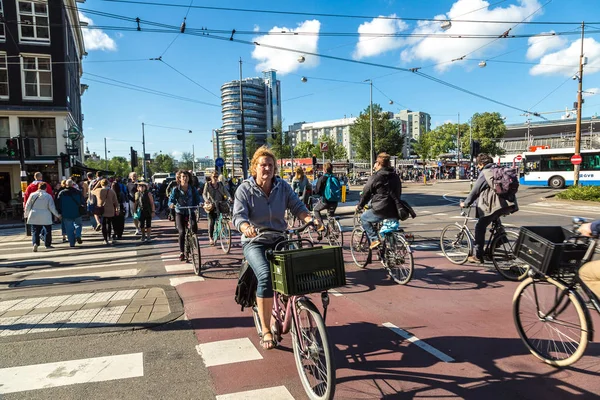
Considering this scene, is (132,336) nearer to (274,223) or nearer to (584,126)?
(274,223)

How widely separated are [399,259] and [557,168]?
2987 centimetres

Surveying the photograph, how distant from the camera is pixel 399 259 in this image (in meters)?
5.84

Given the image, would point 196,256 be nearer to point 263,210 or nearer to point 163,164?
point 263,210

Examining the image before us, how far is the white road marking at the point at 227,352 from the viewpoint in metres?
3.48

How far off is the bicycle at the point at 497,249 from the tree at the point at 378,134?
1522 inches

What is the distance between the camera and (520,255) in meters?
3.42

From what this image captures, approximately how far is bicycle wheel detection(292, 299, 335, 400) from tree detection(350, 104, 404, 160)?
141 ft

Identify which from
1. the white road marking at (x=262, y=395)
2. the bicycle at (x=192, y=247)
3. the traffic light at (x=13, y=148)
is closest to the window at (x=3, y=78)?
the traffic light at (x=13, y=148)

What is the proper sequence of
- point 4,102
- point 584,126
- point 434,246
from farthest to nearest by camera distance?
point 584,126, point 4,102, point 434,246

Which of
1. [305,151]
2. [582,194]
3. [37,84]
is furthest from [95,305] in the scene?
[305,151]

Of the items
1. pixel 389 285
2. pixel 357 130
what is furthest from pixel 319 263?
pixel 357 130

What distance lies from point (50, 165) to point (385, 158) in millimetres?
24599

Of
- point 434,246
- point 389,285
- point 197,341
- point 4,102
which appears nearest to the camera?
point 197,341

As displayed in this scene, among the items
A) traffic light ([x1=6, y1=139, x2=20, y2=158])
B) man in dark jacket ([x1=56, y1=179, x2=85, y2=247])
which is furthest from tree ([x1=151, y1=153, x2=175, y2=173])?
man in dark jacket ([x1=56, y1=179, x2=85, y2=247])
